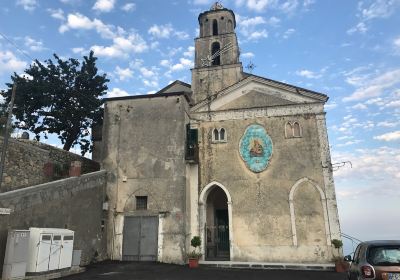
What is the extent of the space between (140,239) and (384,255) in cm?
1151

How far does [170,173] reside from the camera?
1622cm

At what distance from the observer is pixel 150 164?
1656 cm

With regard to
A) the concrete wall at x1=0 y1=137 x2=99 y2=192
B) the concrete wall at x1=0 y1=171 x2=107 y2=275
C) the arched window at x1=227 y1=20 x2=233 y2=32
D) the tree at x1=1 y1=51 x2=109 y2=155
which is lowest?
the concrete wall at x1=0 y1=171 x2=107 y2=275

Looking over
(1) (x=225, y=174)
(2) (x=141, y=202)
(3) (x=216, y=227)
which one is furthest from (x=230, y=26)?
(2) (x=141, y=202)

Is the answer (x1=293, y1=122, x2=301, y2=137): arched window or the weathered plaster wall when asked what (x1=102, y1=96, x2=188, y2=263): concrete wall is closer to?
the weathered plaster wall

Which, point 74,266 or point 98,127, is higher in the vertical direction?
point 98,127

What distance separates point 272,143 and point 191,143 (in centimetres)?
435

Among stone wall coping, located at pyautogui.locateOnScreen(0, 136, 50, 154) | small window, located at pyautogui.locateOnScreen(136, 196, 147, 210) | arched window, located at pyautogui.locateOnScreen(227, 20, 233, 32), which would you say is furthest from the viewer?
arched window, located at pyautogui.locateOnScreen(227, 20, 233, 32)

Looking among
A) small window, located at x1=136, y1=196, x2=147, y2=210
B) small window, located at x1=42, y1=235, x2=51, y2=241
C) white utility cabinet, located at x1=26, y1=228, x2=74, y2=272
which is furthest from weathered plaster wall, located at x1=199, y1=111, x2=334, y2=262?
small window, located at x1=42, y1=235, x2=51, y2=241

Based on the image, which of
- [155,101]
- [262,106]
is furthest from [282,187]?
[155,101]

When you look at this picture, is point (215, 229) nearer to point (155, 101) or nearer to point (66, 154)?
point (155, 101)

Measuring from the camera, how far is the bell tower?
20750mm

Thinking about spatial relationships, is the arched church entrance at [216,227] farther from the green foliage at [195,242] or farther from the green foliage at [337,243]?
the green foliage at [337,243]

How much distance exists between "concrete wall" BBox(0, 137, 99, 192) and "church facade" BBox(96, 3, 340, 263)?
8.90ft
